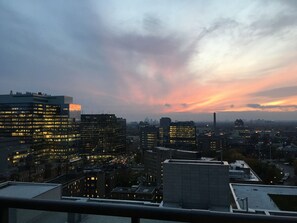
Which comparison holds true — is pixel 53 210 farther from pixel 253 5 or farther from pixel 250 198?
pixel 253 5

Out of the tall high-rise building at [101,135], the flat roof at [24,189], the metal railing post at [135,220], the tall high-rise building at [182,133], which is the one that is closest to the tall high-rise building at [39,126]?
the tall high-rise building at [101,135]

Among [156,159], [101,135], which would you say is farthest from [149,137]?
[156,159]

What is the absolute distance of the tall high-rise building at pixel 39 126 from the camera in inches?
1285

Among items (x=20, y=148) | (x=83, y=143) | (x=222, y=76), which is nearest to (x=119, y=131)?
(x=83, y=143)

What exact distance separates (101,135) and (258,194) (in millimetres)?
33714

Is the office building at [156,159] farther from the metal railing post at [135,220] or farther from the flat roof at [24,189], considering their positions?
the metal railing post at [135,220]

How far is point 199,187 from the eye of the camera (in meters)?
7.64

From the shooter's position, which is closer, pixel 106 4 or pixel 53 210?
pixel 53 210

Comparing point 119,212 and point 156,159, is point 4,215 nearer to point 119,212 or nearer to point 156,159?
point 119,212

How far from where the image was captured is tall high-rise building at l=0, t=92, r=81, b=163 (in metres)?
32.6

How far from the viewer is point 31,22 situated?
14305mm

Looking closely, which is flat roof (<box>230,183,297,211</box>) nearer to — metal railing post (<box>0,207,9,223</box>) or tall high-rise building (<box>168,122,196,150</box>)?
metal railing post (<box>0,207,9,223</box>)

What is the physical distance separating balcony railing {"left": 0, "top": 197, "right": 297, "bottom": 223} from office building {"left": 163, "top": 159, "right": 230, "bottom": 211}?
7.13m

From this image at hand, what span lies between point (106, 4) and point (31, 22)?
699cm
